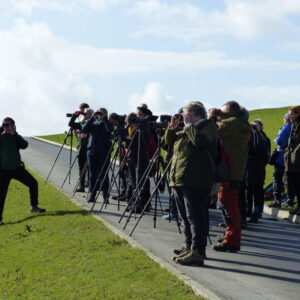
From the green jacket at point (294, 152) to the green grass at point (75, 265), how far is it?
4.21 m

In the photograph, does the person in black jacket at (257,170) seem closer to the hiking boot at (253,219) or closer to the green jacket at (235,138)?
the hiking boot at (253,219)

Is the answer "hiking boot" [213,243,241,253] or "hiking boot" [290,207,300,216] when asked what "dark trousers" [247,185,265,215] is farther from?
"hiking boot" [213,243,241,253]

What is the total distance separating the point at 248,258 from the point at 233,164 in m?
1.44

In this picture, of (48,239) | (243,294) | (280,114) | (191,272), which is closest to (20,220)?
(48,239)

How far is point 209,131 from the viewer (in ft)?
24.9

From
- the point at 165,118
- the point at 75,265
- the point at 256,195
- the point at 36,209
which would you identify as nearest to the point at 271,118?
the point at 256,195

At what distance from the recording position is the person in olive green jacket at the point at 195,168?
7.59 m

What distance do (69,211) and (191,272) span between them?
18.8 ft

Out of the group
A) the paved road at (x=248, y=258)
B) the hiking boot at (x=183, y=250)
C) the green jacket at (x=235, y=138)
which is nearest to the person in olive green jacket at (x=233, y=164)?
the green jacket at (x=235, y=138)

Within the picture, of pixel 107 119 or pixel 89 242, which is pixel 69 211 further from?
pixel 89 242

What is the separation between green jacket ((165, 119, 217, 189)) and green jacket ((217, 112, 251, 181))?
4.72 feet

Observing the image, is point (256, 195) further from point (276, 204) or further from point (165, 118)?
point (165, 118)

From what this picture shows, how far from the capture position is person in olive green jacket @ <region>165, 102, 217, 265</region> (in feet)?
24.9

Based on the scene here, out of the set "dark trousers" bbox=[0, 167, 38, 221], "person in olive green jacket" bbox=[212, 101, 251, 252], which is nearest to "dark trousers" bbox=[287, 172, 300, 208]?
"person in olive green jacket" bbox=[212, 101, 251, 252]
